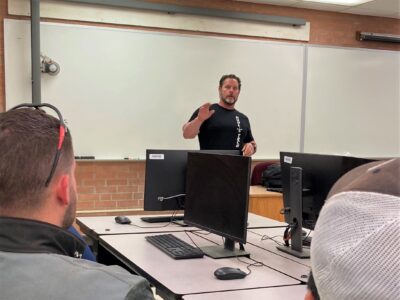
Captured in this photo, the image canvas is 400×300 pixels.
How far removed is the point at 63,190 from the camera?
3.38 ft

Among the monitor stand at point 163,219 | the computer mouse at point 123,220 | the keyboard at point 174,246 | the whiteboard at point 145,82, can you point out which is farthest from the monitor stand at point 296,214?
the whiteboard at point 145,82

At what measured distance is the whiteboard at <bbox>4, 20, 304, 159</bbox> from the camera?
4582mm

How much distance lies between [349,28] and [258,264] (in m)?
4.60

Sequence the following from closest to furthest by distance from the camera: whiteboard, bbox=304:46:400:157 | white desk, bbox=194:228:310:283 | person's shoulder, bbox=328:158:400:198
Answer: person's shoulder, bbox=328:158:400:198
white desk, bbox=194:228:310:283
whiteboard, bbox=304:46:400:157

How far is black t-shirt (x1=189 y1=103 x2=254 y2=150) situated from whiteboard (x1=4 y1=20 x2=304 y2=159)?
3.40ft

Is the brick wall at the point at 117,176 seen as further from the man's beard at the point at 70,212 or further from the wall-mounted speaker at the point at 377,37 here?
the man's beard at the point at 70,212

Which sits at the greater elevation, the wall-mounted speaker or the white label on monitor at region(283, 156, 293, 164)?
the wall-mounted speaker

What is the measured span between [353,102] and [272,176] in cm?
215

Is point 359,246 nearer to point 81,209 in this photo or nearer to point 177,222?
point 177,222

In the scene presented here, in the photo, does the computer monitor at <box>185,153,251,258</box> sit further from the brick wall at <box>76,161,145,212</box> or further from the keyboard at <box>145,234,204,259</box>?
the brick wall at <box>76,161,145,212</box>

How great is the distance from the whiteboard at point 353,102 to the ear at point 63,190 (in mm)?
4927

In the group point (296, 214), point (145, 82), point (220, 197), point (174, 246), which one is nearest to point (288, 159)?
point (296, 214)

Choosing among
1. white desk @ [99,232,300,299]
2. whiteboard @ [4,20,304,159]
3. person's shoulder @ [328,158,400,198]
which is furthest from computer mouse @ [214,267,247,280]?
whiteboard @ [4,20,304,159]

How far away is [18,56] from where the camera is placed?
4484 millimetres
